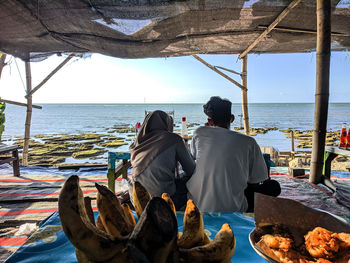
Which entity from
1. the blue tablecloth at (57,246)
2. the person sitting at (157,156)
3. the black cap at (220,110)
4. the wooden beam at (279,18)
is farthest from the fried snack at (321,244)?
the wooden beam at (279,18)

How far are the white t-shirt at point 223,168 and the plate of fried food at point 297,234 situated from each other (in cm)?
86

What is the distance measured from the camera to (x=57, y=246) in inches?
44.8

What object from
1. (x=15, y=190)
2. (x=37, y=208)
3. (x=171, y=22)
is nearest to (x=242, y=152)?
(x=171, y=22)

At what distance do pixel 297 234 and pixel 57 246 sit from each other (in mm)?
1148

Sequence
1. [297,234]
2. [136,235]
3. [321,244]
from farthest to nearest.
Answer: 1. [297,234]
2. [321,244]
3. [136,235]

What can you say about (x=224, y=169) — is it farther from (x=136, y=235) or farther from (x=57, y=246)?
(x=136, y=235)

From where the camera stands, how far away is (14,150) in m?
4.39

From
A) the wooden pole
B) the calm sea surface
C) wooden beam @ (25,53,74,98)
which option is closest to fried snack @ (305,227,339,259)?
the wooden pole

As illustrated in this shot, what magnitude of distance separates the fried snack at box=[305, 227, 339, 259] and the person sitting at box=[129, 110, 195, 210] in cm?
152

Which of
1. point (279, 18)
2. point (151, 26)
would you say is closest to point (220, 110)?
point (151, 26)

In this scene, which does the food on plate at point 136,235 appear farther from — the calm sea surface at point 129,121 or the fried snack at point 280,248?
the calm sea surface at point 129,121

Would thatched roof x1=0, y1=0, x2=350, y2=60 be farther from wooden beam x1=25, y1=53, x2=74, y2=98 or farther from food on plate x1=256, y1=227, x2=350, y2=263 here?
food on plate x1=256, y1=227, x2=350, y2=263

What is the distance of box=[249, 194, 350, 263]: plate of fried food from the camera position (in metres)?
0.73

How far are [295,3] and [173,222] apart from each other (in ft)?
10.6
